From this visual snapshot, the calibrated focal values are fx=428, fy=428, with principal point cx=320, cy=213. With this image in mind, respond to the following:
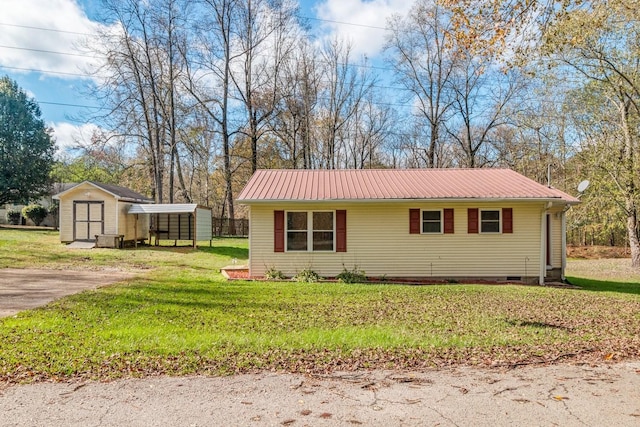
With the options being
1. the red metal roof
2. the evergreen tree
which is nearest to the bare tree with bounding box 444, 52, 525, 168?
the red metal roof

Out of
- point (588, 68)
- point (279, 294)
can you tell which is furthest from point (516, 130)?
point (279, 294)

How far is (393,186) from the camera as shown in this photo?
42.9 ft

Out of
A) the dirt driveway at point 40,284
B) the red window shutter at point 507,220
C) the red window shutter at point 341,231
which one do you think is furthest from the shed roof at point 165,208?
the red window shutter at point 507,220

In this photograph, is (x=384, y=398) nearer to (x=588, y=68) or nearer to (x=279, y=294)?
(x=279, y=294)

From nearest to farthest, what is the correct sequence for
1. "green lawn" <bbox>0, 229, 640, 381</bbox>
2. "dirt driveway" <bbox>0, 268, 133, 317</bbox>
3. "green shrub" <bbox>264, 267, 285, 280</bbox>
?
"green lawn" <bbox>0, 229, 640, 381</bbox>
"dirt driveway" <bbox>0, 268, 133, 317</bbox>
"green shrub" <bbox>264, 267, 285, 280</bbox>

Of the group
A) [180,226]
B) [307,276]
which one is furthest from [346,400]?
Answer: [180,226]

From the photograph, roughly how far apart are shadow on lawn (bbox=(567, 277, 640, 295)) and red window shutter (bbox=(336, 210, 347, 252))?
678 cm

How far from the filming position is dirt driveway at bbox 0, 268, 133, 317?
7.63 metres

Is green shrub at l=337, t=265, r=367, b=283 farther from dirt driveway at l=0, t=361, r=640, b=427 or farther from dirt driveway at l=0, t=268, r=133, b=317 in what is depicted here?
dirt driveway at l=0, t=361, r=640, b=427

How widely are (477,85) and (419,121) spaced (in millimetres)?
4185

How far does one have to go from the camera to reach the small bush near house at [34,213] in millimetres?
30594

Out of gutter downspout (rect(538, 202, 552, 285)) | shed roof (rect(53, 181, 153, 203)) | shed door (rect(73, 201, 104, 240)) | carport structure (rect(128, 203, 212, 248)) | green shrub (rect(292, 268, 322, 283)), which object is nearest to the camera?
green shrub (rect(292, 268, 322, 283))

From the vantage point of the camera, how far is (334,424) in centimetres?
306

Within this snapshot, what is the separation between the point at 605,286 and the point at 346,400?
1244cm
